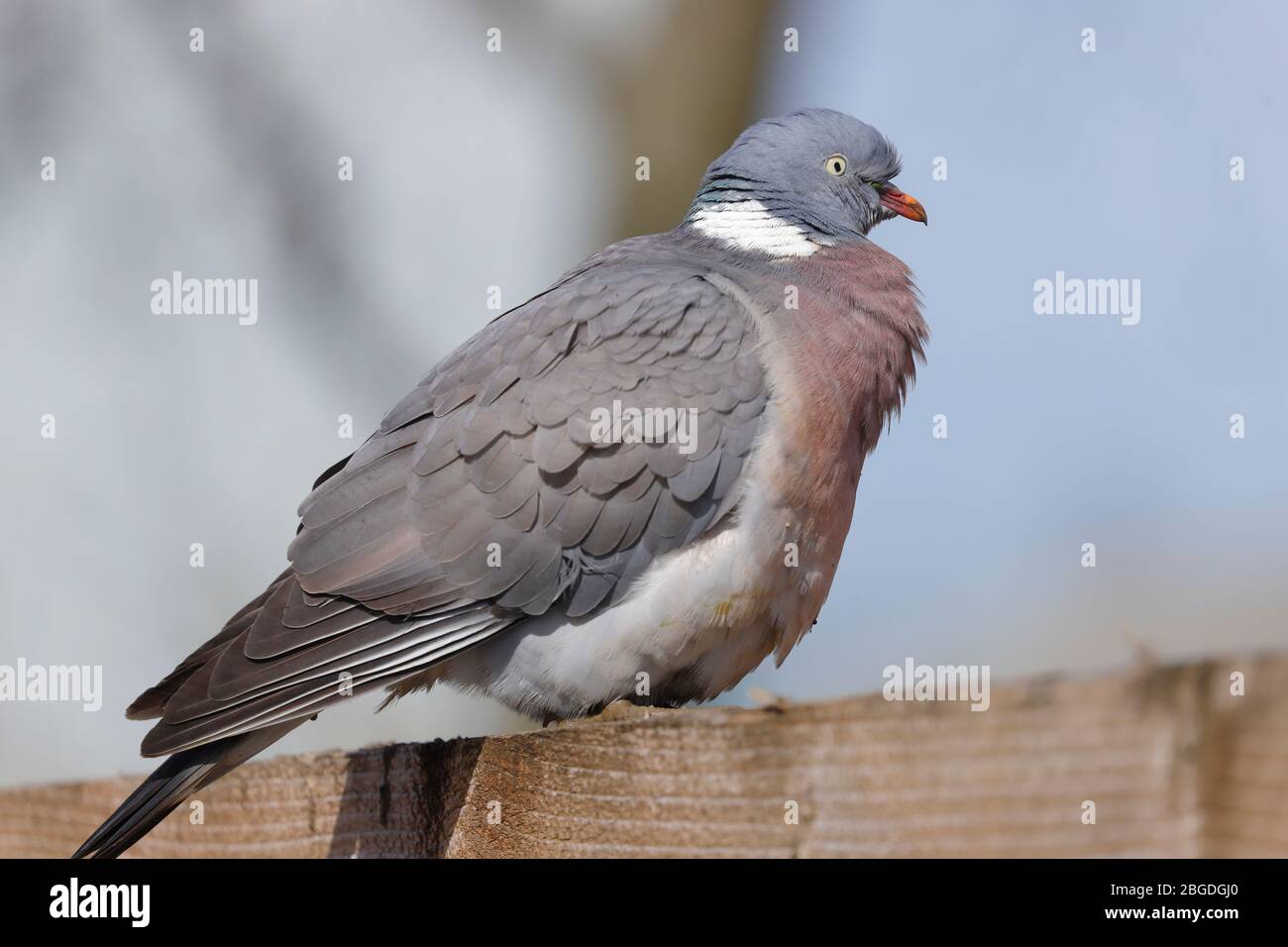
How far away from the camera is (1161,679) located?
166 centimetres

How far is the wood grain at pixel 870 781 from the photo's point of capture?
163 cm

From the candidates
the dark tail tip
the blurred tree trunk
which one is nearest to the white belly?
the dark tail tip

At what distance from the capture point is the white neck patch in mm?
4766

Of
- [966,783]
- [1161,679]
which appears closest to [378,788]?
[966,783]

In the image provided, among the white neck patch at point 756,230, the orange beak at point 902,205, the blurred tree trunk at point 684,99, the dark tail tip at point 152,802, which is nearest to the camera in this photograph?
the dark tail tip at point 152,802

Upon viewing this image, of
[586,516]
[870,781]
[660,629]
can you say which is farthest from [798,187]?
[870,781]

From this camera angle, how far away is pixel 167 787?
3.47 m

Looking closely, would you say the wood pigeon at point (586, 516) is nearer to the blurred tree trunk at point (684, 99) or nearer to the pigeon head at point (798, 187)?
the pigeon head at point (798, 187)

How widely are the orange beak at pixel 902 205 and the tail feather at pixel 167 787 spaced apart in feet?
9.57

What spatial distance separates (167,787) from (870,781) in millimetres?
2128

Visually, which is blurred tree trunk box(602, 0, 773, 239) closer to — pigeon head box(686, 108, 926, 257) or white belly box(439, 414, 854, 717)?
pigeon head box(686, 108, 926, 257)

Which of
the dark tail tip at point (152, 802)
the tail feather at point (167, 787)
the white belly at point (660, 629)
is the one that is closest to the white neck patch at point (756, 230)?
the white belly at point (660, 629)

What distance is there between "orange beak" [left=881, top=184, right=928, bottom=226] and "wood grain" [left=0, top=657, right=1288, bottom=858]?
257 centimetres
